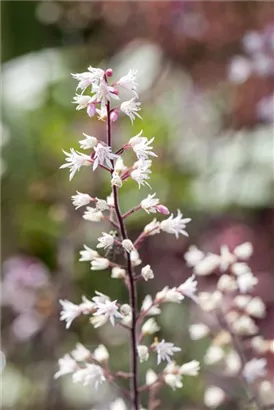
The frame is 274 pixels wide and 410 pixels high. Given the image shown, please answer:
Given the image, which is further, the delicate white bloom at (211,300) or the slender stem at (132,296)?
the delicate white bloom at (211,300)

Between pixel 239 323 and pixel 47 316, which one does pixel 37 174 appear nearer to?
pixel 47 316

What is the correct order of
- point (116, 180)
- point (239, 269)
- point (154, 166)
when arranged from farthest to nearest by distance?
1. point (154, 166)
2. point (239, 269)
3. point (116, 180)

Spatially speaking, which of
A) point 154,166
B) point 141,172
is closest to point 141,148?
point 141,172

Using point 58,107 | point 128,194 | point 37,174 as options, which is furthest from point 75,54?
point 128,194

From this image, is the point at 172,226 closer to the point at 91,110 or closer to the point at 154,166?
the point at 91,110

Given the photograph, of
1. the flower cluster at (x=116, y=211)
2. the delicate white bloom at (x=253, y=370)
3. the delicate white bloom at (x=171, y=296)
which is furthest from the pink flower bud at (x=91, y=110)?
the delicate white bloom at (x=253, y=370)

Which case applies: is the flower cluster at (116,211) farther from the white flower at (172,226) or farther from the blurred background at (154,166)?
the blurred background at (154,166)

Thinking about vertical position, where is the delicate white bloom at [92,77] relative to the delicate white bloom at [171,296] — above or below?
above

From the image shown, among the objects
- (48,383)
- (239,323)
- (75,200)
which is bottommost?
(48,383)

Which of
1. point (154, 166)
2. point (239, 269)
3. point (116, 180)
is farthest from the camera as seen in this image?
point (154, 166)
